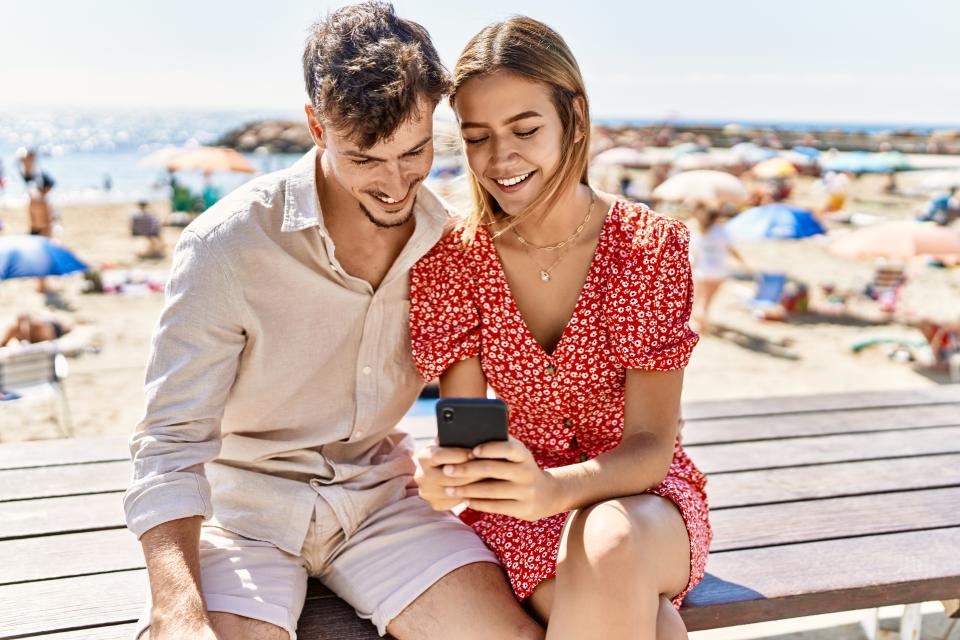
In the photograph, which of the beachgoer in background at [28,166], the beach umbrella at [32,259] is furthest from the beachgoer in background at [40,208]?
the beach umbrella at [32,259]

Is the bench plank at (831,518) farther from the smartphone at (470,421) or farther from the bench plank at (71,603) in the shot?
the bench plank at (71,603)

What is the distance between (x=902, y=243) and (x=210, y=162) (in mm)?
12698

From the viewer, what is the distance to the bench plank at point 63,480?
262 cm

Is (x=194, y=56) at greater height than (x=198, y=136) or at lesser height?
greater

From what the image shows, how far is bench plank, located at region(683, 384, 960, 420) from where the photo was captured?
11.3 feet

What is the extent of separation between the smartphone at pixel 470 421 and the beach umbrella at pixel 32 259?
6.39 metres

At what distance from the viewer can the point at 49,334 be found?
308 inches

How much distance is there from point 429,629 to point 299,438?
0.60 meters

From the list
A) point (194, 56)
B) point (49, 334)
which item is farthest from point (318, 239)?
point (194, 56)

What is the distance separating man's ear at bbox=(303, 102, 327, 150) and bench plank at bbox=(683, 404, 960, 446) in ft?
5.89

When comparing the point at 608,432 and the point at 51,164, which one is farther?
the point at 51,164

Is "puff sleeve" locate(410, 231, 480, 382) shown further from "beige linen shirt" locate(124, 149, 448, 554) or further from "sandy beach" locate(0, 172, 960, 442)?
"sandy beach" locate(0, 172, 960, 442)

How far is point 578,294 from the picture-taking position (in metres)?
2.24

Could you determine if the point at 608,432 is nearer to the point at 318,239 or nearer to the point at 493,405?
the point at 493,405
